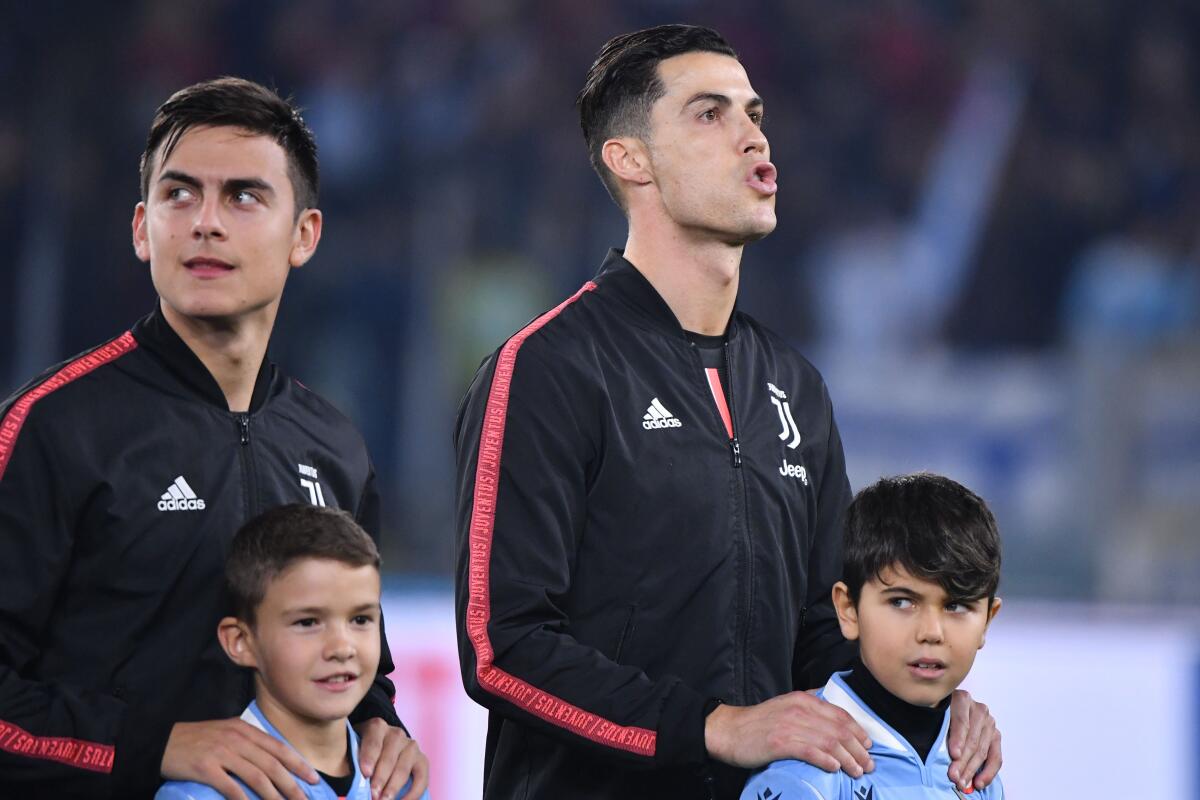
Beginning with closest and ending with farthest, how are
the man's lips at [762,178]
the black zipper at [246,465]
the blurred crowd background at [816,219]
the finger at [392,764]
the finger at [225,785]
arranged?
the finger at [225,785], the finger at [392,764], the black zipper at [246,465], the man's lips at [762,178], the blurred crowd background at [816,219]

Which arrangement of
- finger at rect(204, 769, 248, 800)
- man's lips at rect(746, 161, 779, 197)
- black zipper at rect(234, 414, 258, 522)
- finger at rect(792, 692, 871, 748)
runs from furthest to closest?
man's lips at rect(746, 161, 779, 197) → black zipper at rect(234, 414, 258, 522) → finger at rect(792, 692, 871, 748) → finger at rect(204, 769, 248, 800)

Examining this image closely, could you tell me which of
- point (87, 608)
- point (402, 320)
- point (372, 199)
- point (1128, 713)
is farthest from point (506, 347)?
point (372, 199)

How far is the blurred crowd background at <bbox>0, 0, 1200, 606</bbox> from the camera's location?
667 centimetres

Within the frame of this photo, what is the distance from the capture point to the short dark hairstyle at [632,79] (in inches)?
122

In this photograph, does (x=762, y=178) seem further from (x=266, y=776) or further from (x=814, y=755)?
(x=266, y=776)

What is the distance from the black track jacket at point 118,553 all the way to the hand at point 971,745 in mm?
952

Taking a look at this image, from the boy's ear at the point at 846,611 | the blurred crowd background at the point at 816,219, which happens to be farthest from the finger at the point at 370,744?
the blurred crowd background at the point at 816,219

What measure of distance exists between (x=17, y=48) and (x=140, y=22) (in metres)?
1.14

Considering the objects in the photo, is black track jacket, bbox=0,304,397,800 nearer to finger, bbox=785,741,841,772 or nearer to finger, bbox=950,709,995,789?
finger, bbox=785,741,841,772

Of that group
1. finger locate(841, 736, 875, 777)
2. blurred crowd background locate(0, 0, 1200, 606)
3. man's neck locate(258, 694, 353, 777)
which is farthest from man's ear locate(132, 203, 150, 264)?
blurred crowd background locate(0, 0, 1200, 606)

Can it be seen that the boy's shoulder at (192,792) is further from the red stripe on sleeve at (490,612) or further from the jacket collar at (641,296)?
the jacket collar at (641,296)

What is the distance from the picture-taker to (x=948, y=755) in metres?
2.65

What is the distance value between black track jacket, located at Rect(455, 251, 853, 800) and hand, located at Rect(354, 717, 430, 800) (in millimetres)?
163

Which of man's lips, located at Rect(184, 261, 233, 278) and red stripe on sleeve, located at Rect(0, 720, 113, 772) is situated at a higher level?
man's lips, located at Rect(184, 261, 233, 278)
